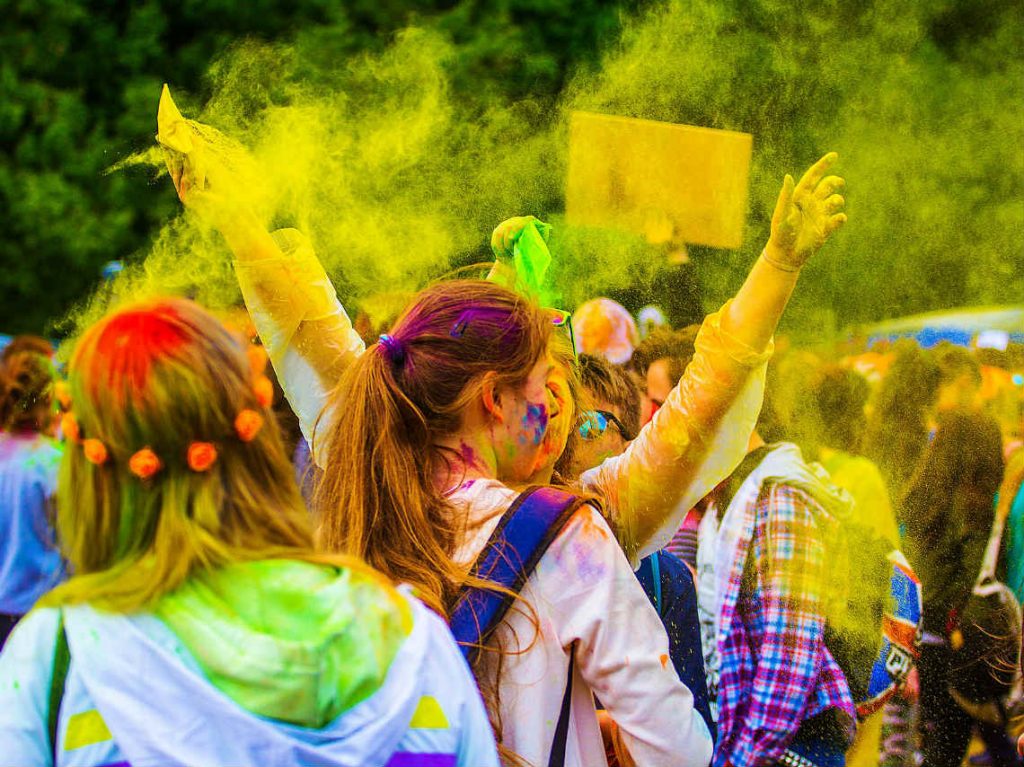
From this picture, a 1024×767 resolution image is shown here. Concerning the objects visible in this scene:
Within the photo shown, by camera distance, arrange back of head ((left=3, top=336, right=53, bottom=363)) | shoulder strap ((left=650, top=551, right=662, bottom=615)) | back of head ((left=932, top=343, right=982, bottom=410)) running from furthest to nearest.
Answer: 1. back of head ((left=3, top=336, right=53, bottom=363))
2. back of head ((left=932, top=343, right=982, bottom=410))
3. shoulder strap ((left=650, top=551, right=662, bottom=615))

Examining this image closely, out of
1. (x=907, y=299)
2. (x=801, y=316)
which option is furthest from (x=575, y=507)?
(x=907, y=299)

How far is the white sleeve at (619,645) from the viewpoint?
154 cm

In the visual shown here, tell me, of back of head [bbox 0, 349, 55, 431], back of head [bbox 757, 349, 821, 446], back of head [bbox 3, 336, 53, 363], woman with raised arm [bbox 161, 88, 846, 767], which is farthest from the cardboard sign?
back of head [bbox 3, 336, 53, 363]

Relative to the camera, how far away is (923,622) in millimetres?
3646

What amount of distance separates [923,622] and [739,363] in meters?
2.24

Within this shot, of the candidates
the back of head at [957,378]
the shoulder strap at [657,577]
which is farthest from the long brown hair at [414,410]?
the back of head at [957,378]

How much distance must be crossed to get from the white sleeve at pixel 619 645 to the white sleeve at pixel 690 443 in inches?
14.3

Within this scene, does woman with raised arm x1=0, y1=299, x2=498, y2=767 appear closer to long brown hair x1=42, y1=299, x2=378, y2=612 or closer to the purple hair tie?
long brown hair x1=42, y1=299, x2=378, y2=612

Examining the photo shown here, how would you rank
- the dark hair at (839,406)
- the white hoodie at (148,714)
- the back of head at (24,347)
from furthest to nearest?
the back of head at (24,347) → the dark hair at (839,406) → the white hoodie at (148,714)

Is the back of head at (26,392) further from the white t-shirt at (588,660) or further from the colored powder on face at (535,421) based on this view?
the white t-shirt at (588,660)

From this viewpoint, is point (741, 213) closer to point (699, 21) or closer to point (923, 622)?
point (699, 21)

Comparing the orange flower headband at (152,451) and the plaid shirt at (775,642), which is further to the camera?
A: the plaid shirt at (775,642)

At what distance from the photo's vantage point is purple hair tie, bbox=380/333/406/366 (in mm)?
1744

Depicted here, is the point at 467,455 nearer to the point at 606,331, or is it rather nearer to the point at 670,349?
the point at 670,349
